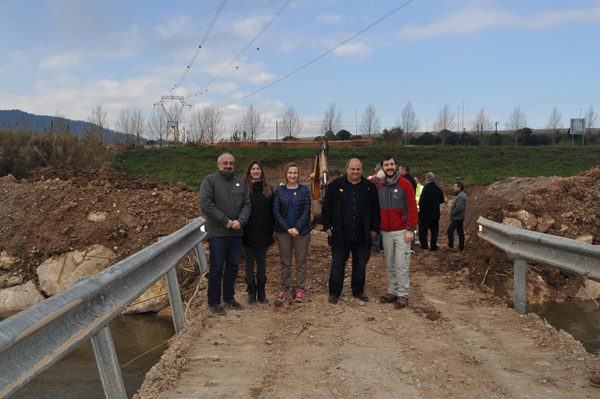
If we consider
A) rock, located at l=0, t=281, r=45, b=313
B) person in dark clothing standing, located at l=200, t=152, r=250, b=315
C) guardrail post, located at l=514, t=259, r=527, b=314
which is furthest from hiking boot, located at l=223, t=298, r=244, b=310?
rock, located at l=0, t=281, r=45, b=313

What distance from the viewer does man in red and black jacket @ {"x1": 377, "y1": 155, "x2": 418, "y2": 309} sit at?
686cm

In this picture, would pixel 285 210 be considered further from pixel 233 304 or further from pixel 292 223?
pixel 233 304

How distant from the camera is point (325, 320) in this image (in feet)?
20.0

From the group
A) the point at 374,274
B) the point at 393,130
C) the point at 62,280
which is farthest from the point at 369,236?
the point at 393,130

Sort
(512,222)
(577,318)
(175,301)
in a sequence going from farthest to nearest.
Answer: (512,222), (577,318), (175,301)

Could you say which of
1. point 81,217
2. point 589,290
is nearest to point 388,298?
point 589,290

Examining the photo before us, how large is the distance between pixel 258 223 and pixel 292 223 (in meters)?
0.48

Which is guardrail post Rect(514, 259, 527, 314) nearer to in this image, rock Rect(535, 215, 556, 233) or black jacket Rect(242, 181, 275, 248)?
black jacket Rect(242, 181, 275, 248)

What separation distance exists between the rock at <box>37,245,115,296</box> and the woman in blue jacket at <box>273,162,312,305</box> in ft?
17.0

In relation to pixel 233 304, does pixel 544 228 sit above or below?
above

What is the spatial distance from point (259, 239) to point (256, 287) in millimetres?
720

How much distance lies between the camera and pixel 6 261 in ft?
37.7

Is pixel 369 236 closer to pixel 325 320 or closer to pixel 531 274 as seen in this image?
pixel 325 320

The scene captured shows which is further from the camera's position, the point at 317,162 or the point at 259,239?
the point at 317,162
